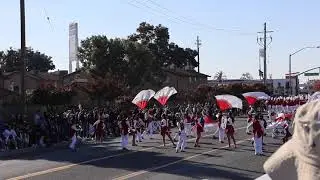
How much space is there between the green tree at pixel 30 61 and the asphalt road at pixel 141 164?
8106 centimetres

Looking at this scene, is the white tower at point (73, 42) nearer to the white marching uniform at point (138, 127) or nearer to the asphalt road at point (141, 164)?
the white marching uniform at point (138, 127)

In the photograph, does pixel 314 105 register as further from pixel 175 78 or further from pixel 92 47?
pixel 175 78

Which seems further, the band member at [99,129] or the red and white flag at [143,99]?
the red and white flag at [143,99]

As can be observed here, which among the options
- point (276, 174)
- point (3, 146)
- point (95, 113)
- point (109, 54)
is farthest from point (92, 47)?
point (276, 174)

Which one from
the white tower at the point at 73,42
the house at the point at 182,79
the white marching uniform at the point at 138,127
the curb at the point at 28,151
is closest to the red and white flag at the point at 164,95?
the white marching uniform at the point at 138,127

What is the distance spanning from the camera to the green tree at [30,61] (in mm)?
105562

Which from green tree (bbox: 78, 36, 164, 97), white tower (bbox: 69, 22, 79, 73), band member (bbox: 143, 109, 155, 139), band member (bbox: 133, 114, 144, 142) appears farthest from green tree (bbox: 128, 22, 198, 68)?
band member (bbox: 133, 114, 144, 142)

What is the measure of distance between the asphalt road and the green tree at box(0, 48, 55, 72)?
81.1 m

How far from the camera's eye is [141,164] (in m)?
19.6

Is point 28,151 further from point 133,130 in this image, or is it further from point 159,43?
point 159,43

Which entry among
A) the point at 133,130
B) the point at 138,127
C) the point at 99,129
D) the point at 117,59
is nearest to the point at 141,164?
the point at 133,130

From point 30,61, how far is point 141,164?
10022cm

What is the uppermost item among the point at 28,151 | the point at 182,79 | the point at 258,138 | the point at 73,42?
the point at 73,42

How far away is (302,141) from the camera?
244 centimetres
